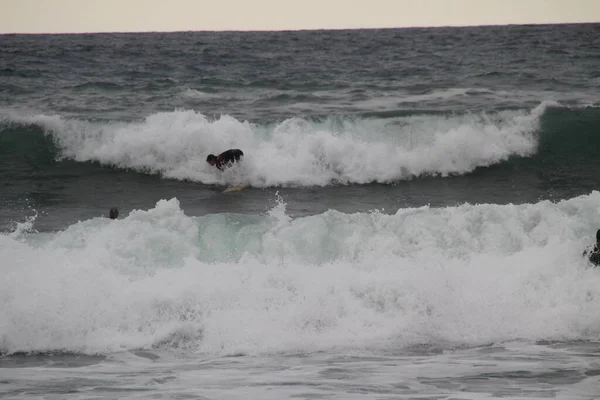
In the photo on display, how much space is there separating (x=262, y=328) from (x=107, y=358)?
5.37 ft

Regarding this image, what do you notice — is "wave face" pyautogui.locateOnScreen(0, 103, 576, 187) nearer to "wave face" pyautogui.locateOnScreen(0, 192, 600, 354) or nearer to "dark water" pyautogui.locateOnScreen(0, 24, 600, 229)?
"dark water" pyautogui.locateOnScreen(0, 24, 600, 229)

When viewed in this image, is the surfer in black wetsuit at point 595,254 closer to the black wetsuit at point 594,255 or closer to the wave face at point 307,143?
the black wetsuit at point 594,255

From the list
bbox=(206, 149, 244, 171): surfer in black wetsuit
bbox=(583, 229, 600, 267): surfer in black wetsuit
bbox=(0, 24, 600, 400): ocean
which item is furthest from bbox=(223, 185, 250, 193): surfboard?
bbox=(583, 229, 600, 267): surfer in black wetsuit

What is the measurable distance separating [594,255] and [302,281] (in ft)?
11.8

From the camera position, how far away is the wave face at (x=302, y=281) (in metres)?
8.54

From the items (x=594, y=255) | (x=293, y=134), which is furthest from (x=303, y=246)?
(x=293, y=134)

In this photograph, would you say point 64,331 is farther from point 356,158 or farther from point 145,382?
point 356,158

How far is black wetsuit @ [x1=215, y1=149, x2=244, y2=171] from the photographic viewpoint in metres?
15.1

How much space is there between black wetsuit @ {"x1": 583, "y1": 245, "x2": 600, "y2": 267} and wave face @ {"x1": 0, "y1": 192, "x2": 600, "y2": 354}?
11 cm

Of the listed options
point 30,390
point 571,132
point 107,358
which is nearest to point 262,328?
point 107,358

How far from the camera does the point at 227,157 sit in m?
15.1

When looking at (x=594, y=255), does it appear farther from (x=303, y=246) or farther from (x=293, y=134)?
(x=293, y=134)

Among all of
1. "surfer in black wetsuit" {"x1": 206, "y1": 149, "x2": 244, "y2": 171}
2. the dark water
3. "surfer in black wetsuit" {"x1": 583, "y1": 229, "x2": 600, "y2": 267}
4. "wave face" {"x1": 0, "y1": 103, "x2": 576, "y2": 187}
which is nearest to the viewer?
"surfer in black wetsuit" {"x1": 583, "y1": 229, "x2": 600, "y2": 267}

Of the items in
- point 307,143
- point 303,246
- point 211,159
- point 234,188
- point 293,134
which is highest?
point 293,134
